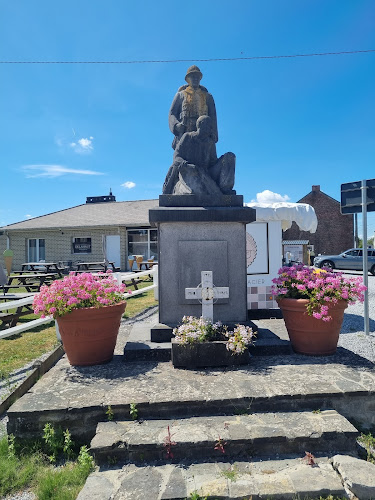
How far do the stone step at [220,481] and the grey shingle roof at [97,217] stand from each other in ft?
57.9

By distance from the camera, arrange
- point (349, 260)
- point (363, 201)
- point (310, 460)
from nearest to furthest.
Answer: point (310, 460)
point (363, 201)
point (349, 260)

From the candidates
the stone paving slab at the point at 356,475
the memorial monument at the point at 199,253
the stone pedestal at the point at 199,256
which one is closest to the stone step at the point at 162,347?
the memorial monument at the point at 199,253

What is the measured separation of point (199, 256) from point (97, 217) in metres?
19.3

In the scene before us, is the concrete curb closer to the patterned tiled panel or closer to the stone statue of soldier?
the stone statue of soldier

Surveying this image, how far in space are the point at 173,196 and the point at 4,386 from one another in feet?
9.33

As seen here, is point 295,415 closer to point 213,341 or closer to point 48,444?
point 213,341

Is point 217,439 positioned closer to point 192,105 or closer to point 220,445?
point 220,445

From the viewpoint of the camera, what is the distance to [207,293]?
3611mm

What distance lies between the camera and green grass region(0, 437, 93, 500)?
1.93 meters

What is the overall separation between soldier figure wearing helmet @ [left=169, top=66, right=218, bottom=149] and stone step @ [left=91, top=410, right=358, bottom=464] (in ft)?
12.0

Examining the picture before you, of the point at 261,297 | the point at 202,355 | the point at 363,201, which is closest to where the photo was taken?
the point at 202,355

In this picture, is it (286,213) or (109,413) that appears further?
(286,213)

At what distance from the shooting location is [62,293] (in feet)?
10.6

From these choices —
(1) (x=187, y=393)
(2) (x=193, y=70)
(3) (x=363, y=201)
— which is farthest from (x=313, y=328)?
(2) (x=193, y=70)
